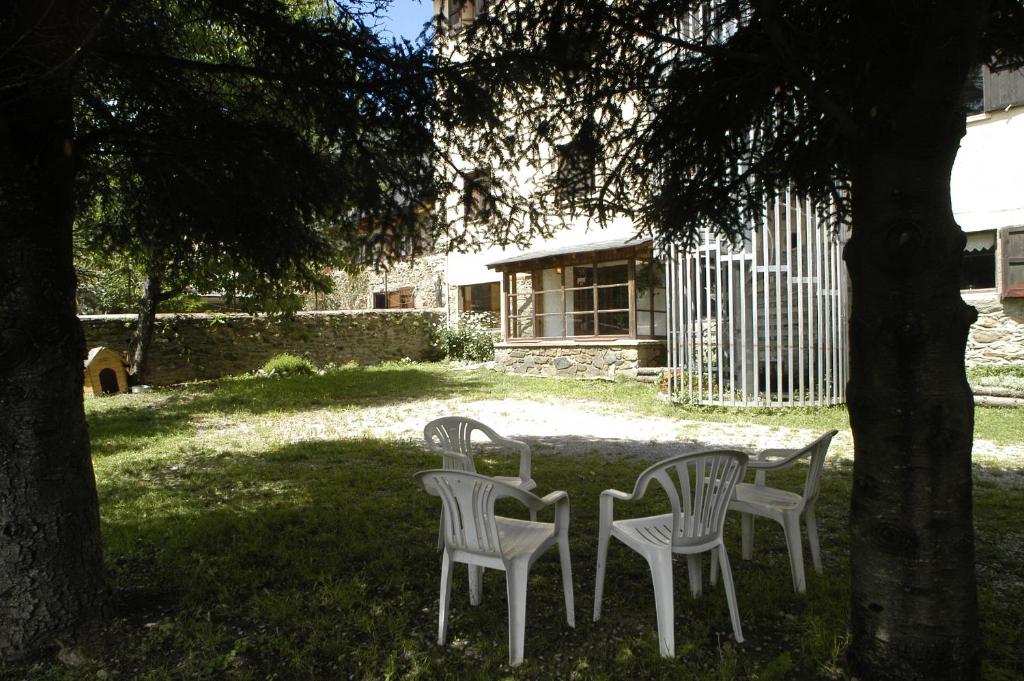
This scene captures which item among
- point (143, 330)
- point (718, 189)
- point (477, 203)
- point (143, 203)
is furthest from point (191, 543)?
point (143, 330)

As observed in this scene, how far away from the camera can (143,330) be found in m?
12.4

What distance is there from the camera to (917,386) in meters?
2.08

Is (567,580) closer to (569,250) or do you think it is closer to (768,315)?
(768,315)

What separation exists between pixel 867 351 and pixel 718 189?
1691 mm

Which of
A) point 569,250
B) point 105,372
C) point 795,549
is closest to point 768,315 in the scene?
point 569,250

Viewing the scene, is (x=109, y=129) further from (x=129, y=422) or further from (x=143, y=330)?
(x=143, y=330)

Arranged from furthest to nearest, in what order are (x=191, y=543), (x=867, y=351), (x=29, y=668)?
(x=191, y=543) < (x=29, y=668) < (x=867, y=351)

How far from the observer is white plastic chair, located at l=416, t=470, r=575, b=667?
252 centimetres

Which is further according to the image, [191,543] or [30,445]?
[191,543]

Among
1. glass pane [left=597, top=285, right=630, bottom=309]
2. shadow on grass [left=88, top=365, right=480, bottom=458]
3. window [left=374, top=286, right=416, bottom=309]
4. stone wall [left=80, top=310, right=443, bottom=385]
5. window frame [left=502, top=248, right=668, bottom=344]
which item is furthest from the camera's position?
window [left=374, top=286, right=416, bottom=309]

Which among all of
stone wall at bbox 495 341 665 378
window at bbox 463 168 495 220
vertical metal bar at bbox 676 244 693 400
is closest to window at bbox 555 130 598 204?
window at bbox 463 168 495 220

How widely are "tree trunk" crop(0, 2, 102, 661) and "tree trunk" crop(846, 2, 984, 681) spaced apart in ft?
10.1

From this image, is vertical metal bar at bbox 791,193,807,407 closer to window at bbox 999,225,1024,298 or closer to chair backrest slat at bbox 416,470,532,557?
window at bbox 999,225,1024,298

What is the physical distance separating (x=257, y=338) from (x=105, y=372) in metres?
3.48
